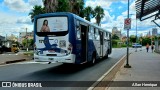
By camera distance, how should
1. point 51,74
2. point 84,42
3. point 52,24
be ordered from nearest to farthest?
point 51,74, point 52,24, point 84,42

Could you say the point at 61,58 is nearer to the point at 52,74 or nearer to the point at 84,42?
the point at 52,74

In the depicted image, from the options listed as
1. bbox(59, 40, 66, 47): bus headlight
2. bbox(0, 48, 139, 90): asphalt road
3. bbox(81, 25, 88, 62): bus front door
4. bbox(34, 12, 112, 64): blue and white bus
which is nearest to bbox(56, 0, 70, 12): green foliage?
bbox(0, 48, 139, 90): asphalt road

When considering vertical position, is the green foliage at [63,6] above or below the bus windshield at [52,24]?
above

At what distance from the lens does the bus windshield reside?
54.2ft

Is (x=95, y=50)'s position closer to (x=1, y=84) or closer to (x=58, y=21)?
(x=58, y=21)

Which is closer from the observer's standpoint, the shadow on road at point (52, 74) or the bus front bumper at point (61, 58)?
the shadow on road at point (52, 74)

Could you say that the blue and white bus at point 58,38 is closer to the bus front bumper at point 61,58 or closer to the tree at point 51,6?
the bus front bumper at point 61,58

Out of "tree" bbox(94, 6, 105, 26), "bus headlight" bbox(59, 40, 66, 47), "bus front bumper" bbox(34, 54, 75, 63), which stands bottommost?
"bus front bumper" bbox(34, 54, 75, 63)

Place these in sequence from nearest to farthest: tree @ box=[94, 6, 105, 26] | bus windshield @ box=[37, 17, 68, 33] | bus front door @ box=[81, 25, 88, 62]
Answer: bus windshield @ box=[37, 17, 68, 33], bus front door @ box=[81, 25, 88, 62], tree @ box=[94, 6, 105, 26]

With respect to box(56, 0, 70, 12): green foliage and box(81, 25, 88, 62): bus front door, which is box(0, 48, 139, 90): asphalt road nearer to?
box(81, 25, 88, 62): bus front door

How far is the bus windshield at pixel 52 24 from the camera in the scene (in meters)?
16.5

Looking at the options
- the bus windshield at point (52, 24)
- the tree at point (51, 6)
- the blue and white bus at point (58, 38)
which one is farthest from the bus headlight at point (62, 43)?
the tree at point (51, 6)

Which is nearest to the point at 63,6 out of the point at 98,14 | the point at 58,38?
the point at 58,38

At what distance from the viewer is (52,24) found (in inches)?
660
